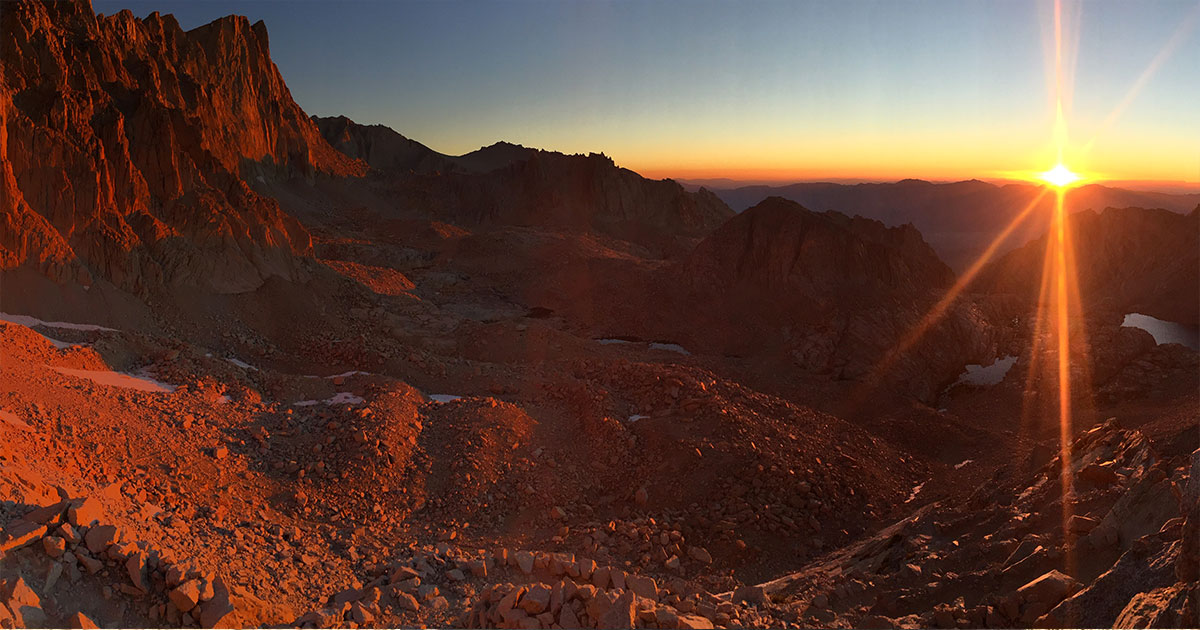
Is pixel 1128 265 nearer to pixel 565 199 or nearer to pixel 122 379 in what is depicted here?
pixel 122 379

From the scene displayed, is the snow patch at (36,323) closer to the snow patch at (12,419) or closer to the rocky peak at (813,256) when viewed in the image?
the snow patch at (12,419)

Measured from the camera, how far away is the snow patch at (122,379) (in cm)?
1352

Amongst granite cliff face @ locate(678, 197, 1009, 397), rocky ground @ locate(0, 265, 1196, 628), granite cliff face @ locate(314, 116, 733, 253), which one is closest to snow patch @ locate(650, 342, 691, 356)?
granite cliff face @ locate(678, 197, 1009, 397)

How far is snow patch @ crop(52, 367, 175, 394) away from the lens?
13.5 meters

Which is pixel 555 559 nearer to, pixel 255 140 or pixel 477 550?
pixel 477 550

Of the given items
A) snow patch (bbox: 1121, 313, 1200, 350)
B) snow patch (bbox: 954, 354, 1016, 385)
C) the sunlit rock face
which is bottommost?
snow patch (bbox: 954, 354, 1016, 385)

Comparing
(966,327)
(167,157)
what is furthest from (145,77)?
(966,327)

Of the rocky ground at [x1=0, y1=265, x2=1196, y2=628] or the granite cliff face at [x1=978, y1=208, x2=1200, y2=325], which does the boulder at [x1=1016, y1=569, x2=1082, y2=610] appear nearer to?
the rocky ground at [x1=0, y1=265, x2=1196, y2=628]

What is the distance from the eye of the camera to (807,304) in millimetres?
30984

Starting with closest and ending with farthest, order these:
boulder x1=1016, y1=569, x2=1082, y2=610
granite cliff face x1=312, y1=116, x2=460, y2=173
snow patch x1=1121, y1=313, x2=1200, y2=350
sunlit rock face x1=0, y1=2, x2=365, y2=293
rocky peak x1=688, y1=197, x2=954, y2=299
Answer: boulder x1=1016, y1=569, x2=1082, y2=610 < sunlit rock face x1=0, y1=2, x2=365, y2=293 < snow patch x1=1121, y1=313, x2=1200, y2=350 < rocky peak x1=688, y1=197, x2=954, y2=299 < granite cliff face x1=312, y1=116, x2=460, y2=173

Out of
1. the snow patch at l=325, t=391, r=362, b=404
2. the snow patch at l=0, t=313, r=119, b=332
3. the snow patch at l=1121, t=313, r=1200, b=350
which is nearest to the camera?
the snow patch at l=325, t=391, r=362, b=404

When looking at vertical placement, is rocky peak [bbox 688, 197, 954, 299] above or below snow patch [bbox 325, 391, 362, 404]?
above

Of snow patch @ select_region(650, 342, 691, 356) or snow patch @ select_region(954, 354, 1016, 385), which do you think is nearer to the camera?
snow patch @ select_region(954, 354, 1016, 385)

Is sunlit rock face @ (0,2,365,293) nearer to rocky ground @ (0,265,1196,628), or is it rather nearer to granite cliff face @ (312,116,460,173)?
rocky ground @ (0,265,1196,628)
